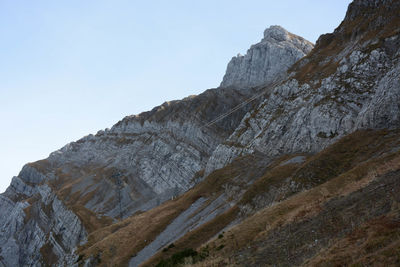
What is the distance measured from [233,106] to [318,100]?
238 feet

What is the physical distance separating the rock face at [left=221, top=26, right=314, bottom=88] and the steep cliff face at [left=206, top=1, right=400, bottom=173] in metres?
62.3

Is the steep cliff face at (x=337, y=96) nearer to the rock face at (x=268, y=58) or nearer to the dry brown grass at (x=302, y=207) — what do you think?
the dry brown grass at (x=302, y=207)

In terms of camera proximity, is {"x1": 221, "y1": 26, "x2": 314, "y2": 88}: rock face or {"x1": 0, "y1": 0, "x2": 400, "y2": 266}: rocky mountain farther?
{"x1": 221, "y1": 26, "x2": 314, "y2": 88}: rock face

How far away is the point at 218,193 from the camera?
2288 inches

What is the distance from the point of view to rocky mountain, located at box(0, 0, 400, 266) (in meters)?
21.5

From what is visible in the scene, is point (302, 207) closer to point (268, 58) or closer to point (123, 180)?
point (123, 180)

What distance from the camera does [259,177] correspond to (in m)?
55.7

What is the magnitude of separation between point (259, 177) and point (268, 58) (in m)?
114

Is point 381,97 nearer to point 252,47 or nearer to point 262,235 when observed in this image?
point 262,235

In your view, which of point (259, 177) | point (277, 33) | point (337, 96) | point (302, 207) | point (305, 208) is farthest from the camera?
point (277, 33)

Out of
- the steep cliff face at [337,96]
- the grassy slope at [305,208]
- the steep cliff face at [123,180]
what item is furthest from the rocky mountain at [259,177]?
the steep cliff face at [123,180]

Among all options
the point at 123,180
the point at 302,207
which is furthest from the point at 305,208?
the point at 123,180

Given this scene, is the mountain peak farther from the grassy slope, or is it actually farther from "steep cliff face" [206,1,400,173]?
the grassy slope

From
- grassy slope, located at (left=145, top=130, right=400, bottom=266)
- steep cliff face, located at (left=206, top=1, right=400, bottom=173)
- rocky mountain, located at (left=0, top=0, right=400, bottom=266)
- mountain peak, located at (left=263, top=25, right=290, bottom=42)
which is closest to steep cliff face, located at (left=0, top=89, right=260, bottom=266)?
rocky mountain, located at (left=0, top=0, right=400, bottom=266)
